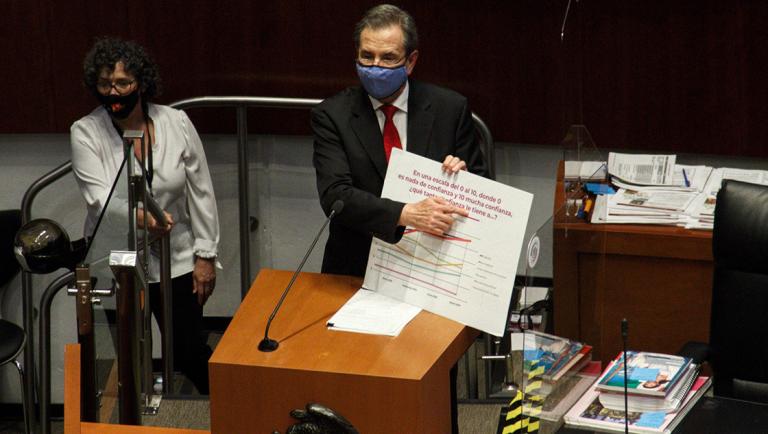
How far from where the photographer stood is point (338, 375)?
8.09 feet

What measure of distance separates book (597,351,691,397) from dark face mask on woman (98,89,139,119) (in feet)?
6.17

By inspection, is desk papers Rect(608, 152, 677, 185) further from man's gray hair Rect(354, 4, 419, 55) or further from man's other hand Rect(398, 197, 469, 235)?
man's other hand Rect(398, 197, 469, 235)

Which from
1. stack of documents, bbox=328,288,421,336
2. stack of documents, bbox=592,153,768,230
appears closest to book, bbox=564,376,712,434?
stack of documents, bbox=328,288,421,336

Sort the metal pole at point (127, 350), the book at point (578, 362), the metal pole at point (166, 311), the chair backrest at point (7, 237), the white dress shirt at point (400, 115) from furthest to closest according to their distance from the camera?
Answer: 1. the chair backrest at point (7, 237)
2. the metal pole at point (166, 311)
3. the white dress shirt at point (400, 115)
4. the metal pole at point (127, 350)
5. the book at point (578, 362)

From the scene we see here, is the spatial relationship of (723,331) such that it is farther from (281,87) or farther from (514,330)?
(281,87)

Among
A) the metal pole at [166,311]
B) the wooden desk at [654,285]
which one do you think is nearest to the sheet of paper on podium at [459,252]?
the metal pole at [166,311]

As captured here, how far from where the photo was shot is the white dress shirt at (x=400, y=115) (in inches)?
129

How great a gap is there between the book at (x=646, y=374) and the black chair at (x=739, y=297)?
44 centimetres

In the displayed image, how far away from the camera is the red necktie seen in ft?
10.7

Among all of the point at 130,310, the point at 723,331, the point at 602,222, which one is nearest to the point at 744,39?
the point at 602,222

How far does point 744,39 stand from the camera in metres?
4.62

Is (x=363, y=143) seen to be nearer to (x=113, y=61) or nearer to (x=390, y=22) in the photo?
(x=390, y=22)

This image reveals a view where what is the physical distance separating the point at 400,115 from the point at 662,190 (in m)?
1.65

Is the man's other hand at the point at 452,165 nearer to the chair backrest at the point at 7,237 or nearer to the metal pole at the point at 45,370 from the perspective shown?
the metal pole at the point at 45,370
